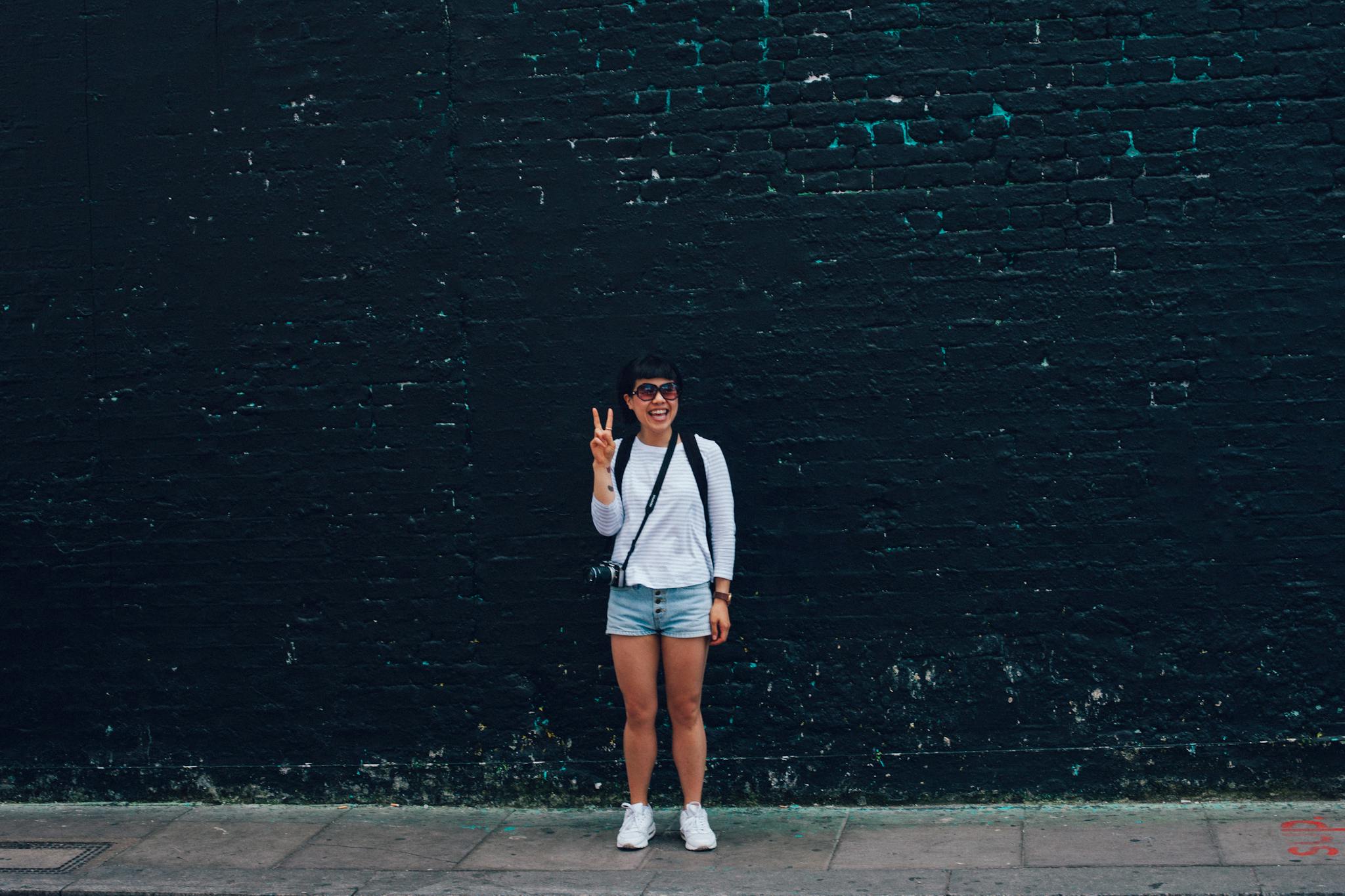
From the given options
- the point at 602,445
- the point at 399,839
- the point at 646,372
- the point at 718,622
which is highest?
the point at 646,372

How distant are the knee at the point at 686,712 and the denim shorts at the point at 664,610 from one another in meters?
0.29

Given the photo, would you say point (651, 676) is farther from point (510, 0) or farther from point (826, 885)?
point (510, 0)

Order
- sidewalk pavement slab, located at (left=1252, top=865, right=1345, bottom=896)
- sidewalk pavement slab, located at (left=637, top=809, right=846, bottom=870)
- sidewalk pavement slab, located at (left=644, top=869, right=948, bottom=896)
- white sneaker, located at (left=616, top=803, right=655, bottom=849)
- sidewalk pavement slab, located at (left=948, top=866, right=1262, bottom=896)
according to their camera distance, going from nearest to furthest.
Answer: sidewalk pavement slab, located at (left=1252, top=865, right=1345, bottom=896) < sidewalk pavement slab, located at (left=948, top=866, right=1262, bottom=896) < sidewalk pavement slab, located at (left=644, top=869, right=948, bottom=896) < sidewalk pavement slab, located at (left=637, top=809, right=846, bottom=870) < white sneaker, located at (left=616, top=803, right=655, bottom=849)

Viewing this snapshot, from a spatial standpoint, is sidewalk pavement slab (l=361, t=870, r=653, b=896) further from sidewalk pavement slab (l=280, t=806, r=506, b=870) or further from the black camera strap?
the black camera strap

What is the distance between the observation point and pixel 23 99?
23.3ft

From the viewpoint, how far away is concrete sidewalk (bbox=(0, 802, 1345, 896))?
5352 millimetres

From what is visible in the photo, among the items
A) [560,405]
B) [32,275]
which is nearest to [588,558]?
[560,405]

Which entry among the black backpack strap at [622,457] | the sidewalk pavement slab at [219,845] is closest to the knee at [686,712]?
the black backpack strap at [622,457]

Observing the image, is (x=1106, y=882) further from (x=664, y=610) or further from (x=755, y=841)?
(x=664, y=610)

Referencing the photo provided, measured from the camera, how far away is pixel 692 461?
5891 millimetres

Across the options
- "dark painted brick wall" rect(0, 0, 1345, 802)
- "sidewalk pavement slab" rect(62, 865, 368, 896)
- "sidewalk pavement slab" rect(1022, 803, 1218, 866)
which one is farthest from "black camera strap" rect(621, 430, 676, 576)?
"sidewalk pavement slab" rect(1022, 803, 1218, 866)

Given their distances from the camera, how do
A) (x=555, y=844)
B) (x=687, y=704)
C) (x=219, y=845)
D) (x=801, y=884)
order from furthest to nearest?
(x=219, y=845) → (x=555, y=844) → (x=687, y=704) → (x=801, y=884)

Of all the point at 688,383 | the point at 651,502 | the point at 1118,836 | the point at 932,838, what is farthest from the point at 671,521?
the point at 1118,836

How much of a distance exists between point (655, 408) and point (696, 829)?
1.81 m
